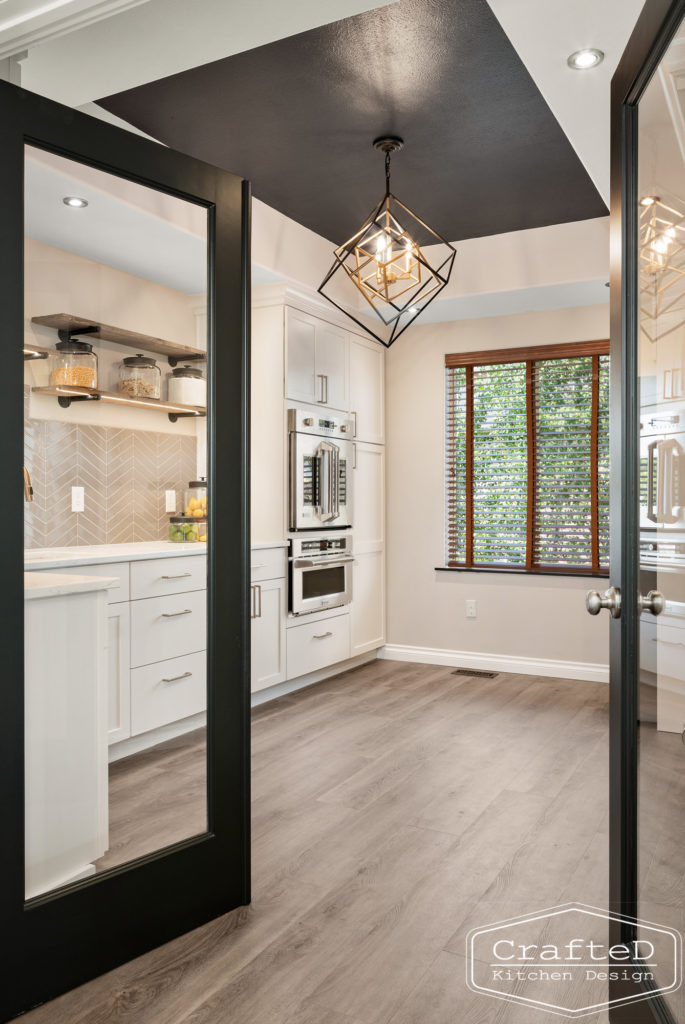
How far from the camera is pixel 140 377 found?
6.63 ft

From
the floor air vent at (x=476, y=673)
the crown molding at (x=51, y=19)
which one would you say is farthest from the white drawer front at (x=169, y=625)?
the floor air vent at (x=476, y=673)

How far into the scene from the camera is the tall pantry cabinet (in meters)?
4.28

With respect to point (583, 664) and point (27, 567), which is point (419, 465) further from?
point (27, 567)

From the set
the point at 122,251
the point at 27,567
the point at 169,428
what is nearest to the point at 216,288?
the point at 122,251

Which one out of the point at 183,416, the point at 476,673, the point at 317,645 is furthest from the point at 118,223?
the point at 476,673

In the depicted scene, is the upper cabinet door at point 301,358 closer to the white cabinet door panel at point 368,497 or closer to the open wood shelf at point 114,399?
the white cabinet door panel at point 368,497

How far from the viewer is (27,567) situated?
1.68 metres

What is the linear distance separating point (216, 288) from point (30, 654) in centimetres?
103

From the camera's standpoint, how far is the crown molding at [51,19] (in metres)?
1.65

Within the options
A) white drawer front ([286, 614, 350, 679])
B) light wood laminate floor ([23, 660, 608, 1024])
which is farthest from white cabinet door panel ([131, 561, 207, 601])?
white drawer front ([286, 614, 350, 679])

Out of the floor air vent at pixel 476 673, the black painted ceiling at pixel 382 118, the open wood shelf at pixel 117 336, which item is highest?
the black painted ceiling at pixel 382 118

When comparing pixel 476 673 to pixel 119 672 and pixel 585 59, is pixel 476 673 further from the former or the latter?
pixel 585 59

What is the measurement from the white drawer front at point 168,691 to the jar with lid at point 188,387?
689 mm

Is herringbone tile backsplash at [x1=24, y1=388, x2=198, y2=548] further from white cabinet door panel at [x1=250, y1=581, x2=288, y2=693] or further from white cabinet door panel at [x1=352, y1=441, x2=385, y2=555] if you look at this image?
white cabinet door panel at [x1=352, y1=441, x2=385, y2=555]
